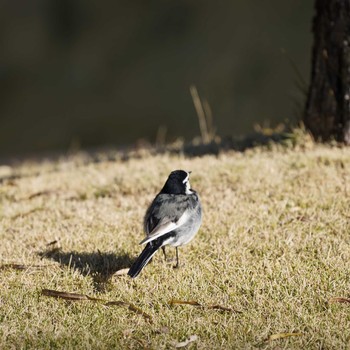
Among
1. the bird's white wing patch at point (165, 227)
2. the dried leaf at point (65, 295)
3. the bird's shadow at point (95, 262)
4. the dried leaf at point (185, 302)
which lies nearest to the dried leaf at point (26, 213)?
the bird's shadow at point (95, 262)

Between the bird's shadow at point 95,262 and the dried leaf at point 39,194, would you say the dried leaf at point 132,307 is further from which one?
the dried leaf at point 39,194

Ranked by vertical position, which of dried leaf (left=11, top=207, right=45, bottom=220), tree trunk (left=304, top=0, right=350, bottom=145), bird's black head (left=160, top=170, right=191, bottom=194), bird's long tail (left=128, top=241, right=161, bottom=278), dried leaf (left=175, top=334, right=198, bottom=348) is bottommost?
dried leaf (left=11, top=207, right=45, bottom=220)

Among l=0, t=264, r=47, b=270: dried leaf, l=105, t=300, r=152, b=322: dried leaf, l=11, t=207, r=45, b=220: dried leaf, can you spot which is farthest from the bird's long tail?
l=11, t=207, r=45, b=220: dried leaf

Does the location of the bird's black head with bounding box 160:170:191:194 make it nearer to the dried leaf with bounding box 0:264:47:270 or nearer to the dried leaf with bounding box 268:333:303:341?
the dried leaf with bounding box 0:264:47:270

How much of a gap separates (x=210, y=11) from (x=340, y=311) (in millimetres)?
14564

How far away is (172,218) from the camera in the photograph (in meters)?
4.62

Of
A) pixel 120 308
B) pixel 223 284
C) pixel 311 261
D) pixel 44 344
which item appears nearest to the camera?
pixel 44 344

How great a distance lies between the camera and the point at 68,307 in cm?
424

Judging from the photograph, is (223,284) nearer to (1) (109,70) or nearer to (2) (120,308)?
(2) (120,308)

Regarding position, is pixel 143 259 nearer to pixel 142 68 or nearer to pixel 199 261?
pixel 199 261

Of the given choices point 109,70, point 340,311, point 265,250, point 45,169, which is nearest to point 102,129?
point 109,70

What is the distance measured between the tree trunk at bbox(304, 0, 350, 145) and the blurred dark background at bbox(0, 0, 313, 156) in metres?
6.74

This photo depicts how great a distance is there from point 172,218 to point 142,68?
511 inches

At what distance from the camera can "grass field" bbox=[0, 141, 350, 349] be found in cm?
389
